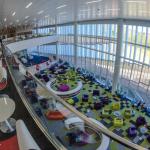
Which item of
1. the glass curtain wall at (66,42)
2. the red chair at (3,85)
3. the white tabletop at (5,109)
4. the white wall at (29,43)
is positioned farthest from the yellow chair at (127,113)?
the glass curtain wall at (66,42)

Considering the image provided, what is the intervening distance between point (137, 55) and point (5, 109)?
615 inches

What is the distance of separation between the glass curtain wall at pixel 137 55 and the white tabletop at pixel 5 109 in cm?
1443

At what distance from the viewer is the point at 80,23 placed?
80.9 feet

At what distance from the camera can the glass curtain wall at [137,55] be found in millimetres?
16844

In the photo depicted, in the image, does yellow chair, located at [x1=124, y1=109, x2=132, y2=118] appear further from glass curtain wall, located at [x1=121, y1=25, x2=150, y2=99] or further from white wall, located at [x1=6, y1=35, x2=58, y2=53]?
white wall, located at [x1=6, y1=35, x2=58, y2=53]

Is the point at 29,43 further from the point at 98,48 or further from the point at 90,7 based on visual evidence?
the point at 90,7

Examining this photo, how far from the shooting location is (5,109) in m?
3.63

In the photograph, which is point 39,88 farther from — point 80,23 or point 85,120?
point 80,23

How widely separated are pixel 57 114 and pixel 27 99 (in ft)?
3.98

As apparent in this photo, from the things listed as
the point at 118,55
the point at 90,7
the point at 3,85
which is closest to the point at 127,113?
the point at 118,55

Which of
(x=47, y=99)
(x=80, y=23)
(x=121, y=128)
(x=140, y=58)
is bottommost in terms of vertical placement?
(x=121, y=128)

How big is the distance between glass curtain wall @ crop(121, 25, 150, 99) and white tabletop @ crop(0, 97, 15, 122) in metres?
14.4

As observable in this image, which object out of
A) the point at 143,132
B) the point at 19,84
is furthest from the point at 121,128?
the point at 19,84

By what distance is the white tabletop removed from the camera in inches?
139
